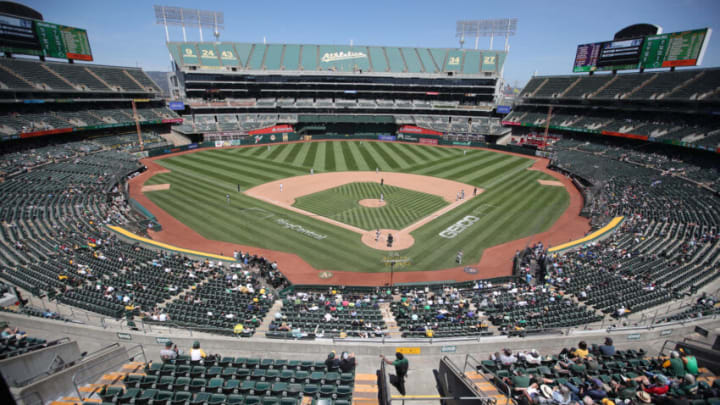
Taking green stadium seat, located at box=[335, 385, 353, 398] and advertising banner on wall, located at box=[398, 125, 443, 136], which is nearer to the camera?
green stadium seat, located at box=[335, 385, 353, 398]

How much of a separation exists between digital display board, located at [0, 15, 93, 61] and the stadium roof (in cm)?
1806

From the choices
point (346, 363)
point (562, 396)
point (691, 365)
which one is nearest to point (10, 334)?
point (346, 363)

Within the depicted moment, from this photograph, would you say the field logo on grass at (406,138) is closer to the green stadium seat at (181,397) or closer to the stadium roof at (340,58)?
the stadium roof at (340,58)

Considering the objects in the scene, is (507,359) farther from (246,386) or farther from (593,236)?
(593,236)

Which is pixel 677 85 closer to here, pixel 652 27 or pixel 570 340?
pixel 652 27

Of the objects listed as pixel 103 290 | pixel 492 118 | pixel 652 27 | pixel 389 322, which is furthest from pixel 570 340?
pixel 492 118

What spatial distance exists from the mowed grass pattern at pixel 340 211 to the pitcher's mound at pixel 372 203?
6316 mm

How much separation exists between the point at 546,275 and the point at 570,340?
30.7 ft

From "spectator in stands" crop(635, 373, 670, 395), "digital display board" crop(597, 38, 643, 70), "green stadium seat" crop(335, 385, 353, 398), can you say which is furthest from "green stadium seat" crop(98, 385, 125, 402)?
"digital display board" crop(597, 38, 643, 70)

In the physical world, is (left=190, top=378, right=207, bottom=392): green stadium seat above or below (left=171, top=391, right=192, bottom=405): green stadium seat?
below

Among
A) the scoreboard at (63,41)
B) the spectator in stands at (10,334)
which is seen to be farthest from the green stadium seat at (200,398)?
the scoreboard at (63,41)

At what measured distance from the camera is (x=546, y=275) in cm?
2156

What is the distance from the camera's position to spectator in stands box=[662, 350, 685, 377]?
966 centimetres

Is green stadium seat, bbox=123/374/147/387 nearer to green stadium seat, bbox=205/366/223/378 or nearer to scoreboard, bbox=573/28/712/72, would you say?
green stadium seat, bbox=205/366/223/378
